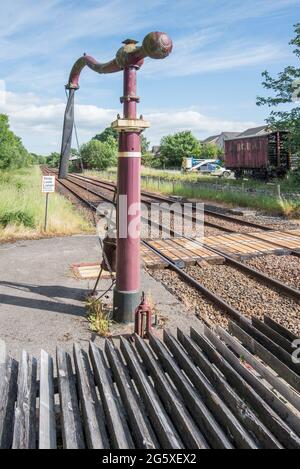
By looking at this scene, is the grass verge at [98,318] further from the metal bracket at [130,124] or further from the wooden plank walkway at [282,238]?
the wooden plank walkway at [282,238]

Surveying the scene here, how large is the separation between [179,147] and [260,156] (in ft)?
117

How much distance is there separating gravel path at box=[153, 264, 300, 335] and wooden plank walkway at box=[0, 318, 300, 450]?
196cm

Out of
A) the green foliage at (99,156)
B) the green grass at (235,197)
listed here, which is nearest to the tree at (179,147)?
the green foliage at (99,156)

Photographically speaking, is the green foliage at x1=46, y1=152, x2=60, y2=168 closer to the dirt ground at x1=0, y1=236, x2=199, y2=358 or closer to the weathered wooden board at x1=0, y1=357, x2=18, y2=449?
the dirt ground at x1=0, y1=236, x2=199, y2=358

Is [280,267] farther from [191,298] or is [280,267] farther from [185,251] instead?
[191,298]

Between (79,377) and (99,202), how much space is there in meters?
16.7

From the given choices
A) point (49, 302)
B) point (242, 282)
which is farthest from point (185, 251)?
point (49, 302)

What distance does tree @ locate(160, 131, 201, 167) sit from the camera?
216 ft

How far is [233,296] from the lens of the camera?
5.91 m

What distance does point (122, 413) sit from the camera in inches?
94.2

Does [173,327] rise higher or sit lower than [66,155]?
lower

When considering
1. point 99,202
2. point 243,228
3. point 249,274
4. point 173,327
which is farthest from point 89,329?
point 99,202
